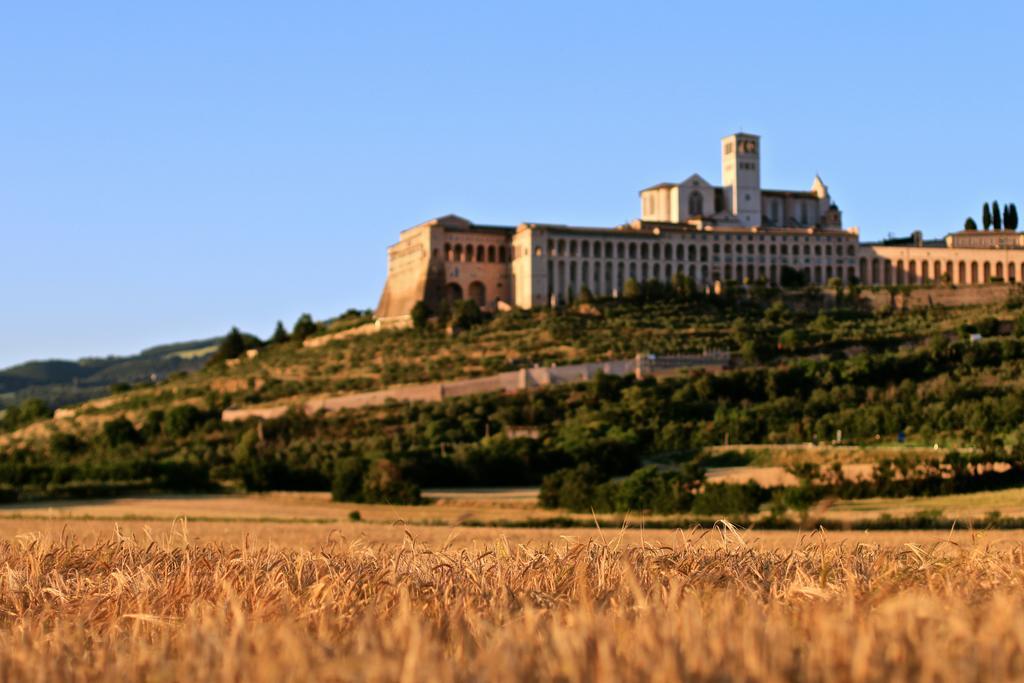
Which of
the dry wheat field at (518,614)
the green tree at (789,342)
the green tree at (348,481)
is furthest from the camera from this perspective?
the green tree at (789,342)

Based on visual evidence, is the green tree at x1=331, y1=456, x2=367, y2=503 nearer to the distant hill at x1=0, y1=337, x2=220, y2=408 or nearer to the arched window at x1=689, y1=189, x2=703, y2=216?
the arched window at x1=689, y1=189, x2=703, y2=216

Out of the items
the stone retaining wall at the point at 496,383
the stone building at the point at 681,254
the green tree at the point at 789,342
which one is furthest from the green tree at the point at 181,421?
the green tree at the point at 789,342

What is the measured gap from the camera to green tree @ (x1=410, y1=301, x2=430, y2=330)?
83.6m

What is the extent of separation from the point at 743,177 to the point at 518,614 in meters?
97.4

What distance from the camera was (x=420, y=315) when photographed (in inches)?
3310

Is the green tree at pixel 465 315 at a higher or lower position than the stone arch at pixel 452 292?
lower

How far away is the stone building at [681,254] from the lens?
8875 cm

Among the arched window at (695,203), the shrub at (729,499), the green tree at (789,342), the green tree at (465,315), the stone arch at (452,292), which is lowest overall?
the shrub at (729,499)

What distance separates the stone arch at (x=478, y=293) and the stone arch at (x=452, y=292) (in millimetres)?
898

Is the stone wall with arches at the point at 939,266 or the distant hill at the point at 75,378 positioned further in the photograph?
the distant hill at the point at 75,378

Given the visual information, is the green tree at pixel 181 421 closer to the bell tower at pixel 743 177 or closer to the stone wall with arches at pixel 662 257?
the stone wall with arches at pixel 662 257

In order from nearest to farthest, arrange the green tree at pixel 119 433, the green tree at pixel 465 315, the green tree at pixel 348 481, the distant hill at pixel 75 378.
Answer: the green tree at pixel 348 481
the green tree at pixel 119 433
the green tree at pixel 465 315
the distant hill at pixel 75 378

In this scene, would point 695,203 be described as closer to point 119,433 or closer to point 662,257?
point 662,257

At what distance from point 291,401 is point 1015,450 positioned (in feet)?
134
